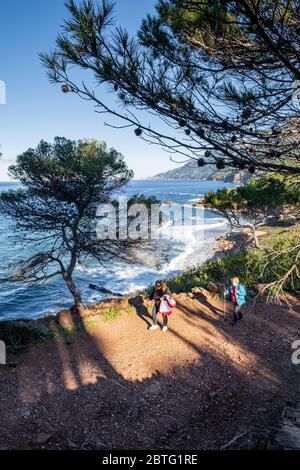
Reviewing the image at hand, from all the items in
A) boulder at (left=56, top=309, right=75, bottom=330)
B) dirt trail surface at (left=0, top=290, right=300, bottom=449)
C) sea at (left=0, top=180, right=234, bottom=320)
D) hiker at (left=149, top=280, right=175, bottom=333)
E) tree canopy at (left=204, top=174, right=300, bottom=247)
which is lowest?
sea at (left=0, top=180, right=234, bottom=320)

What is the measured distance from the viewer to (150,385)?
7.38 metres

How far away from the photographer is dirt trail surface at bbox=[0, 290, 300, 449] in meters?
5.91

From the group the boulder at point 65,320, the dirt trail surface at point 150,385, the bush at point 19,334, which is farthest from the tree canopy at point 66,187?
the dirt trail surface at point 150,385

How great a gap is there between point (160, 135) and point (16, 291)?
69.3 feet

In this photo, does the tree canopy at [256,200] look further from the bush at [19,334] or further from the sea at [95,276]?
the bush at [19,334]

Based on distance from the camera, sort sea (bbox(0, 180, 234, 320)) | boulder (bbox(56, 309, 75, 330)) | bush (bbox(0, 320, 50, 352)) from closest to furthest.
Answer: bush (bbox(0, 320, 50, 352)), boulder (bbox(56, 309, 75, 330)), sea (bbox(0, 180, 234, 320))

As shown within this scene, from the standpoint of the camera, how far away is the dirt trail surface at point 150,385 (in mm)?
5906

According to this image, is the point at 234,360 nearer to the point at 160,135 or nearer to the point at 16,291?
the point at 160,135

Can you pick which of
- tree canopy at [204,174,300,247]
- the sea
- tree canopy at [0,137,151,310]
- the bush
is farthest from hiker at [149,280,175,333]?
tree canopy at [204,174,300,247]

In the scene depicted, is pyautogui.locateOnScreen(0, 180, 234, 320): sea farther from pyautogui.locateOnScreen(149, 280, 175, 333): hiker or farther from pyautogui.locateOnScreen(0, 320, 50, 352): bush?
pyautogui.locateOnScreen(149, 280, 175, 333): hiker

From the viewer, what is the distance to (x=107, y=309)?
36.8 ft

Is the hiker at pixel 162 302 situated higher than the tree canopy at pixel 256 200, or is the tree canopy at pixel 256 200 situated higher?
the tree canopy at pixel 256 200
